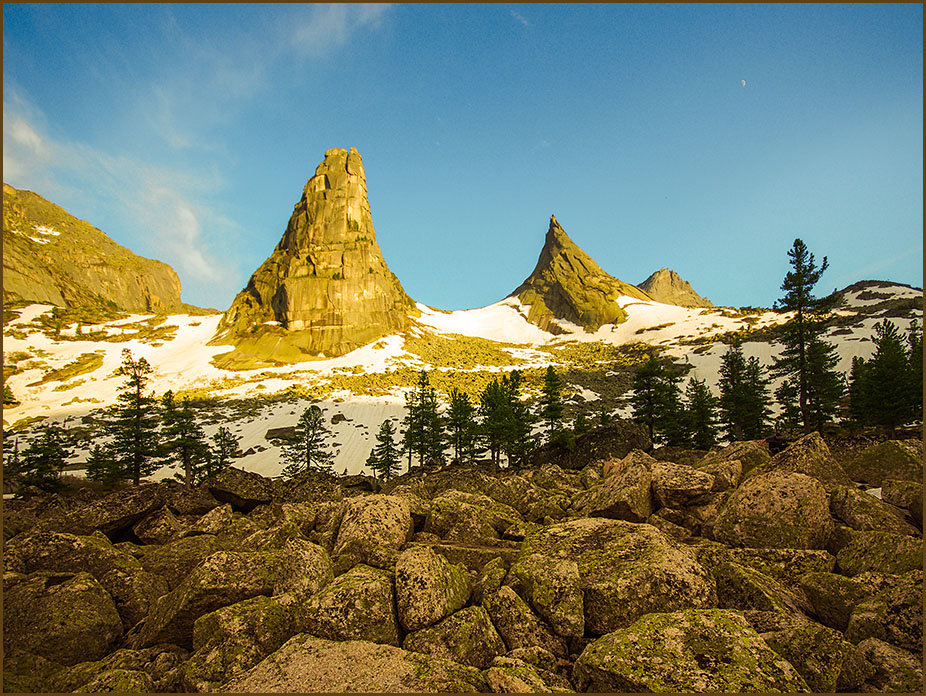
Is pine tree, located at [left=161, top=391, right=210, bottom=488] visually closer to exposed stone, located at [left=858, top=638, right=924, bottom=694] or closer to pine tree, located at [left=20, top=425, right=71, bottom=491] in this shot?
pine tree, located at [left=20, top=425, right=71, bottom=491]

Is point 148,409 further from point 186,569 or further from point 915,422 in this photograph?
point 915,422

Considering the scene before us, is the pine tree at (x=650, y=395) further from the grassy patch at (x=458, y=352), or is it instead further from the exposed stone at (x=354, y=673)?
the grassy patch at (x=458, y=352)

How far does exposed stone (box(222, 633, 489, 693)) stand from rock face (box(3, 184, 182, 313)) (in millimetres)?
167439

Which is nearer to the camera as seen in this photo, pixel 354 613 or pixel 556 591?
pixel 354 613

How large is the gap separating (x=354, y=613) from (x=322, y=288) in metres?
124

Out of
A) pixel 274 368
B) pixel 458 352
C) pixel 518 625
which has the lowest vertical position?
pixel 518 625

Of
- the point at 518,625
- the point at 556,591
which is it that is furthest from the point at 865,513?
the point at 518,625

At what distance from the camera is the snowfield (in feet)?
201

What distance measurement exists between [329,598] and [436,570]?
1945mm

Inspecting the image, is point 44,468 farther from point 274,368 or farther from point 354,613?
point 274,368

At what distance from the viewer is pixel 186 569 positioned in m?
Answer: 10.3

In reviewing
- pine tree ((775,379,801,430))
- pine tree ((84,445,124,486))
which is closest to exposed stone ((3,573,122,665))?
pine tree ((84,445,124,486))

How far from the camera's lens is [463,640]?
22.6ft

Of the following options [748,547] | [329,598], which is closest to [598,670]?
[329,598]
